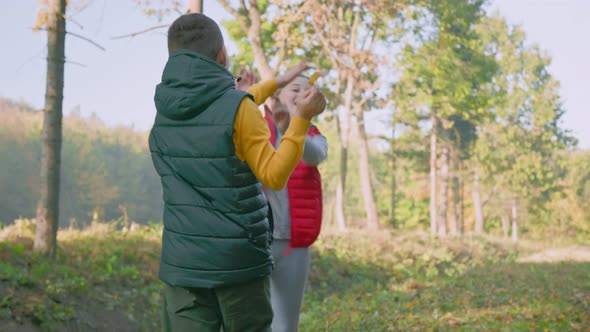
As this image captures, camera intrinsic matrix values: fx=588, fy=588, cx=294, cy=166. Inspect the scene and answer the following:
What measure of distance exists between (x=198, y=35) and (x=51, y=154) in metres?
6.42

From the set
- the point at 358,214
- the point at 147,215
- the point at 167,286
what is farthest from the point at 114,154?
the point at 167,286

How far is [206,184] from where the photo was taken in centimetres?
229

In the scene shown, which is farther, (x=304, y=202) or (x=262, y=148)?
(x=304, y=202)

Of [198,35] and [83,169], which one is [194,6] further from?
[83,169]

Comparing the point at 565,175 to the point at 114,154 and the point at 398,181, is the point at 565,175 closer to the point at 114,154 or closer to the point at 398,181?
the point at 398,181

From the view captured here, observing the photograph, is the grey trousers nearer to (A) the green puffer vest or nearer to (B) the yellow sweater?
(A) the green puffer vest

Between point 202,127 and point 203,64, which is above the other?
point 203,64

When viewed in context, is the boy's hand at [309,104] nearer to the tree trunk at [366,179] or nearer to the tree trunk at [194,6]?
the tree trunk at [194,6]

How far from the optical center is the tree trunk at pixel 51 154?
7.97 metres

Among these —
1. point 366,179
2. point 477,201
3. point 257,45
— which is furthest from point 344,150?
point 477,201

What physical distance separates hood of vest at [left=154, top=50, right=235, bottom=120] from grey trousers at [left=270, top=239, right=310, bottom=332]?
5.24 feet

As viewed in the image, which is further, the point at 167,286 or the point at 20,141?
the point at 20,141

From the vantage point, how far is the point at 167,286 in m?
2.46

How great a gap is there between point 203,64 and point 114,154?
71.8m
